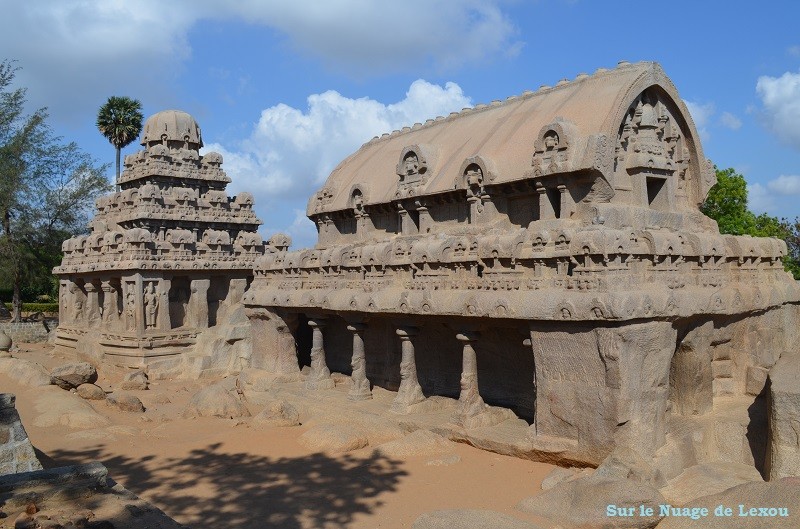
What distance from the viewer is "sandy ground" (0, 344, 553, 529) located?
8.97m

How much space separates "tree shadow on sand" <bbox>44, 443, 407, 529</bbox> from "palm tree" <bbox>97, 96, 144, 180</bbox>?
112 feet

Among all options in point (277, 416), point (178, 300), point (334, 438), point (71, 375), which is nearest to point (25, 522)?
point (334, 438)

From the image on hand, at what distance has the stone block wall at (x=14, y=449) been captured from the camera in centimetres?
835

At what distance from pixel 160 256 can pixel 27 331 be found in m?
11.9

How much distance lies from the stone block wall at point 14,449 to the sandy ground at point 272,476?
5.55 feet

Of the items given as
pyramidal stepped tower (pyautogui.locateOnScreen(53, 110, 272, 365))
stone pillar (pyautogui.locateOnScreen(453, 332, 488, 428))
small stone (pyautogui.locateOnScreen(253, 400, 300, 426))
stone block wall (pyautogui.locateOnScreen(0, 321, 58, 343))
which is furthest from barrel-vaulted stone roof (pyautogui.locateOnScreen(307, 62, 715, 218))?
stone block wall (pyautogui.locateOnScreen(0, 321, 58, 343))

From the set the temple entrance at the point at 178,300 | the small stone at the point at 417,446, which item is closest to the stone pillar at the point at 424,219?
the small stone at the point at 417,446

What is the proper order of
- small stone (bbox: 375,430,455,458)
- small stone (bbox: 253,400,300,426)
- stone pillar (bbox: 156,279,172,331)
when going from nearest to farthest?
small stone (bbox: 375,430,455,458) → small stone (bbox: 253,400,300,426) → stone pillar (bbox: 156,279,172,331)

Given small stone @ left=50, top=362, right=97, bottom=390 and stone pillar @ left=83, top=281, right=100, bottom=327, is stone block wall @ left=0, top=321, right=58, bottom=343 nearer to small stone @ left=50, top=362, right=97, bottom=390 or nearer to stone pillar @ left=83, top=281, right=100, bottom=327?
stone pillar @ left=83, top=281, right=100, bottom=327

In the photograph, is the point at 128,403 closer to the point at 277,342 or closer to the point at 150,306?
the point at 277,342

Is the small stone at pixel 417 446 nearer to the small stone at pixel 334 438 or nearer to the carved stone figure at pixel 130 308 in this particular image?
the small stone at pixel 334 438

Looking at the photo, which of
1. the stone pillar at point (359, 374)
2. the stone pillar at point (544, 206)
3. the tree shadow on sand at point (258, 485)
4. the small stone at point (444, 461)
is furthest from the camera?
the stone pillar at point (359, 374)

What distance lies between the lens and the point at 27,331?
Answer: 2855 cm

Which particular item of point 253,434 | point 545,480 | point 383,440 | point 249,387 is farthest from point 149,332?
point 545,480
